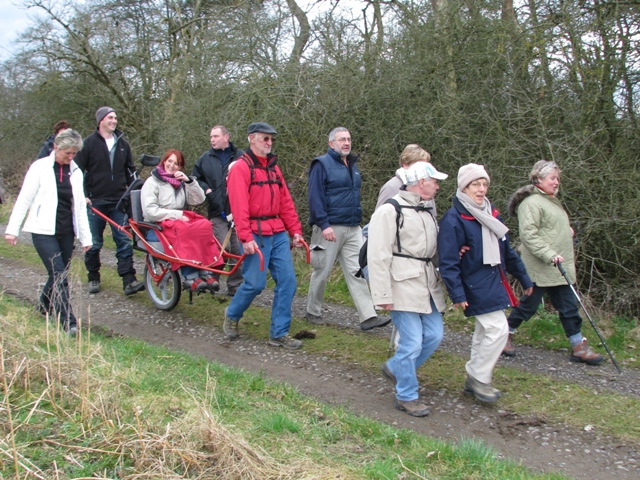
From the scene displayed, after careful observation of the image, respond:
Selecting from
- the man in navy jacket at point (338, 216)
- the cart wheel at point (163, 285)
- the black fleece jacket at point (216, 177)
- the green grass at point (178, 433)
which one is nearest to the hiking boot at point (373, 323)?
the man in navy jacket at point (338, 216)

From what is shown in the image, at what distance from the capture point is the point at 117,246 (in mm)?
8547

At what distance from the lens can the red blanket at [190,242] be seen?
7.45m

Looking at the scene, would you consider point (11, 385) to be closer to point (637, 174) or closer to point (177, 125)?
point (637, 174)

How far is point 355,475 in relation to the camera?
3412 mm

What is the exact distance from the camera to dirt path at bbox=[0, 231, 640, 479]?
426 cm

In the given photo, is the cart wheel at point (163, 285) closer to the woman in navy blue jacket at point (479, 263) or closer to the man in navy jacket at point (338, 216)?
the man in navy jacket at point (338, 216)

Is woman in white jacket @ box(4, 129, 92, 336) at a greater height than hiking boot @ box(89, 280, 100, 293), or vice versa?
woman in white jacket @ box(4, 129, 92, 336)

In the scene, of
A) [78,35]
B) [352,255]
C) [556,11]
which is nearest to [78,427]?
[352,255]

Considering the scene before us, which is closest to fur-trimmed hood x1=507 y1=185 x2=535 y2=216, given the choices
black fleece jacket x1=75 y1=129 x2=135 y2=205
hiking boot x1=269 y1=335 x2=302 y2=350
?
hiking boot x1=269 y1=335 x2=302 y2=350

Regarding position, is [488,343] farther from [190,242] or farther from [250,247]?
[190,242]

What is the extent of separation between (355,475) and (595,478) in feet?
5.45

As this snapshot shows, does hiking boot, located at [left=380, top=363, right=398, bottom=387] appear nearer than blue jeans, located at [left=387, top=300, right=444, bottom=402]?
No

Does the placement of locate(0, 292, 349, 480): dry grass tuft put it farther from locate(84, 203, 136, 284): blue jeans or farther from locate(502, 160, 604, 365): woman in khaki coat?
locate(84, 203, 136, 284): blue jeans

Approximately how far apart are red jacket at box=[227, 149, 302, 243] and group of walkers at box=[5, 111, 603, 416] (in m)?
0.01
